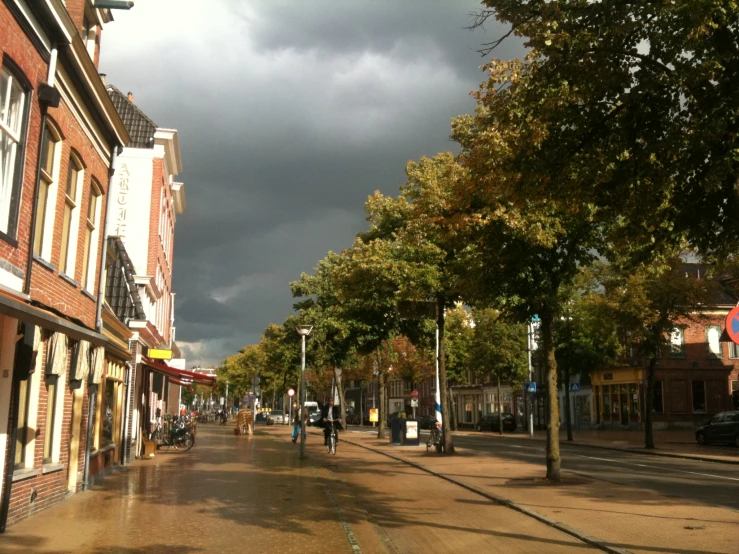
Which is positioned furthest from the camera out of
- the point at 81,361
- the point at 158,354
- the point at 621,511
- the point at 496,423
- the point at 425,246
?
the point at 496,423

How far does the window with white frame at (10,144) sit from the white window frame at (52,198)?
158 cm

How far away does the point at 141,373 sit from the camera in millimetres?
26875

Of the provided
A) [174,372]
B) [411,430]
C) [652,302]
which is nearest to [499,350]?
[411,430]

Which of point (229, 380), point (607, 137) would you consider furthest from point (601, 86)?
point (229, 380)

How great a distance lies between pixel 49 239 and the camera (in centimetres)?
1218

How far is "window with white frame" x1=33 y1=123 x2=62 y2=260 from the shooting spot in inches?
467

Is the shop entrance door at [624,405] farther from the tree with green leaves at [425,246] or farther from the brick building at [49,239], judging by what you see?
the brick building at [49,239]

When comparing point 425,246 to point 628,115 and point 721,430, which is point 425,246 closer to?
point 628,115

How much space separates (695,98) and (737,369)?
4627 centimetres

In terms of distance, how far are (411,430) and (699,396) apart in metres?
25.4

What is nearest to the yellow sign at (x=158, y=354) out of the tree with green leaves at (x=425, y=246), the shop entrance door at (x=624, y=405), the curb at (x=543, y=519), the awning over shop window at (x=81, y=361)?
the tree with green leaves at (x=425, y=246)

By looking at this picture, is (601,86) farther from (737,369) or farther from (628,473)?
(737,369)

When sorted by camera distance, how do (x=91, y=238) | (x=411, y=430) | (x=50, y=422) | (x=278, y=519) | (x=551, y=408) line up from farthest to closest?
1. (x=411, y=430)
2. (x=551, y=408)
3. (x=91, y=238)
4. (x=50, y=422)
5. (x=278, y=519)

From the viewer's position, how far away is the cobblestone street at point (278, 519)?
9281 millimetres
